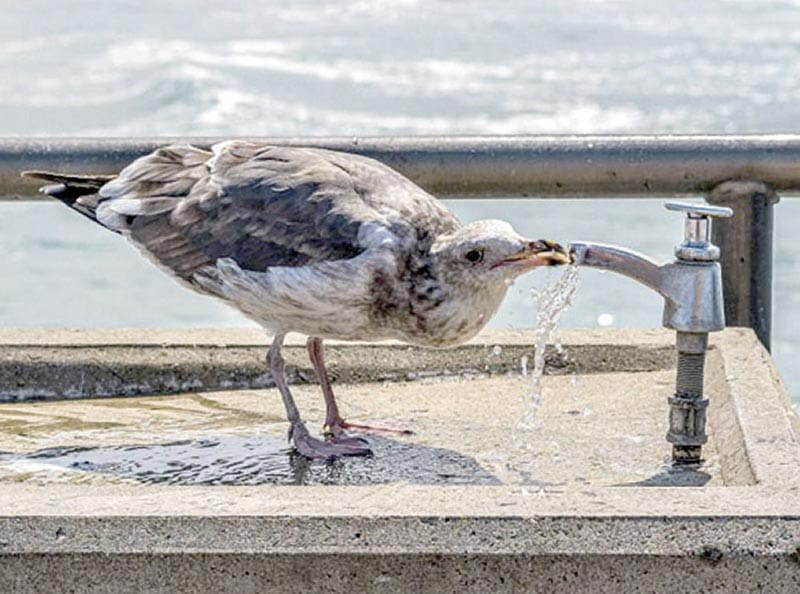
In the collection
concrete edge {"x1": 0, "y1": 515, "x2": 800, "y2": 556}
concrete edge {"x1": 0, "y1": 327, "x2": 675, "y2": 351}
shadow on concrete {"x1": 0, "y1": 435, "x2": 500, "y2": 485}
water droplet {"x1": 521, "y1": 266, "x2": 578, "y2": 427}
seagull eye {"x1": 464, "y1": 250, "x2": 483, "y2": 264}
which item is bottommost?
shadow on concrete {"x1": 0, "y1": 435, "x2": 500, "y2": 485}

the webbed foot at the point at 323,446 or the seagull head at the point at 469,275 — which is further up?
the seagull head at the point at 469,275

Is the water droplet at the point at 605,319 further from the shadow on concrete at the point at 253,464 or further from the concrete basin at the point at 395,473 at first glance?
the shadow on concrete at the point at 253,464

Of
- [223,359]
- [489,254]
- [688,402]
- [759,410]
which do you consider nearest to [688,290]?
[688,402]

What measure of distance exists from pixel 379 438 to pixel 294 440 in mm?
237

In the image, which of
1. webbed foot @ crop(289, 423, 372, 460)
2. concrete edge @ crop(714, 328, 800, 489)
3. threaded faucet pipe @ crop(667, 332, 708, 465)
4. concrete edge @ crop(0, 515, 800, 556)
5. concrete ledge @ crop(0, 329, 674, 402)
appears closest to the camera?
concrete edge @ crop(0, 515, 800, 556)

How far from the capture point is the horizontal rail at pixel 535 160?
17.3 feet

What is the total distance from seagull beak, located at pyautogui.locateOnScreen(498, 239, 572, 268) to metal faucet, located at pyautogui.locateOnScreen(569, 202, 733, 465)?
0.11 m

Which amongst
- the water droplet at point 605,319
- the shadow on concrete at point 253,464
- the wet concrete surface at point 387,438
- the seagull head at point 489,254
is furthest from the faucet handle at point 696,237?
the water droplet at point 605,319

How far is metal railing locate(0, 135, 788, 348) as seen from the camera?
529 centimetres

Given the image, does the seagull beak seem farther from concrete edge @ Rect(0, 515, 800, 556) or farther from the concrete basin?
concrete edge @ Rect(0, 515, 800, 556)

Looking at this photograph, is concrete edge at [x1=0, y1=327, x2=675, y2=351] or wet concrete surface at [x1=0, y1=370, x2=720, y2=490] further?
concrete edge at [x1=0, y1=327, x2=675, y2=351]

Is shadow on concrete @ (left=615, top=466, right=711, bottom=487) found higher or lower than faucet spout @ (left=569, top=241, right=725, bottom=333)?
lower

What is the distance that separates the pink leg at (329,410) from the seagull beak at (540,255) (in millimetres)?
581

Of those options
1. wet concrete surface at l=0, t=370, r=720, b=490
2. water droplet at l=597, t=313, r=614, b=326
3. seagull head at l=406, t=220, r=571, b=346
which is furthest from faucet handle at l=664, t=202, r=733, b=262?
water droplet at l=597, t=313, r=614, b=326
